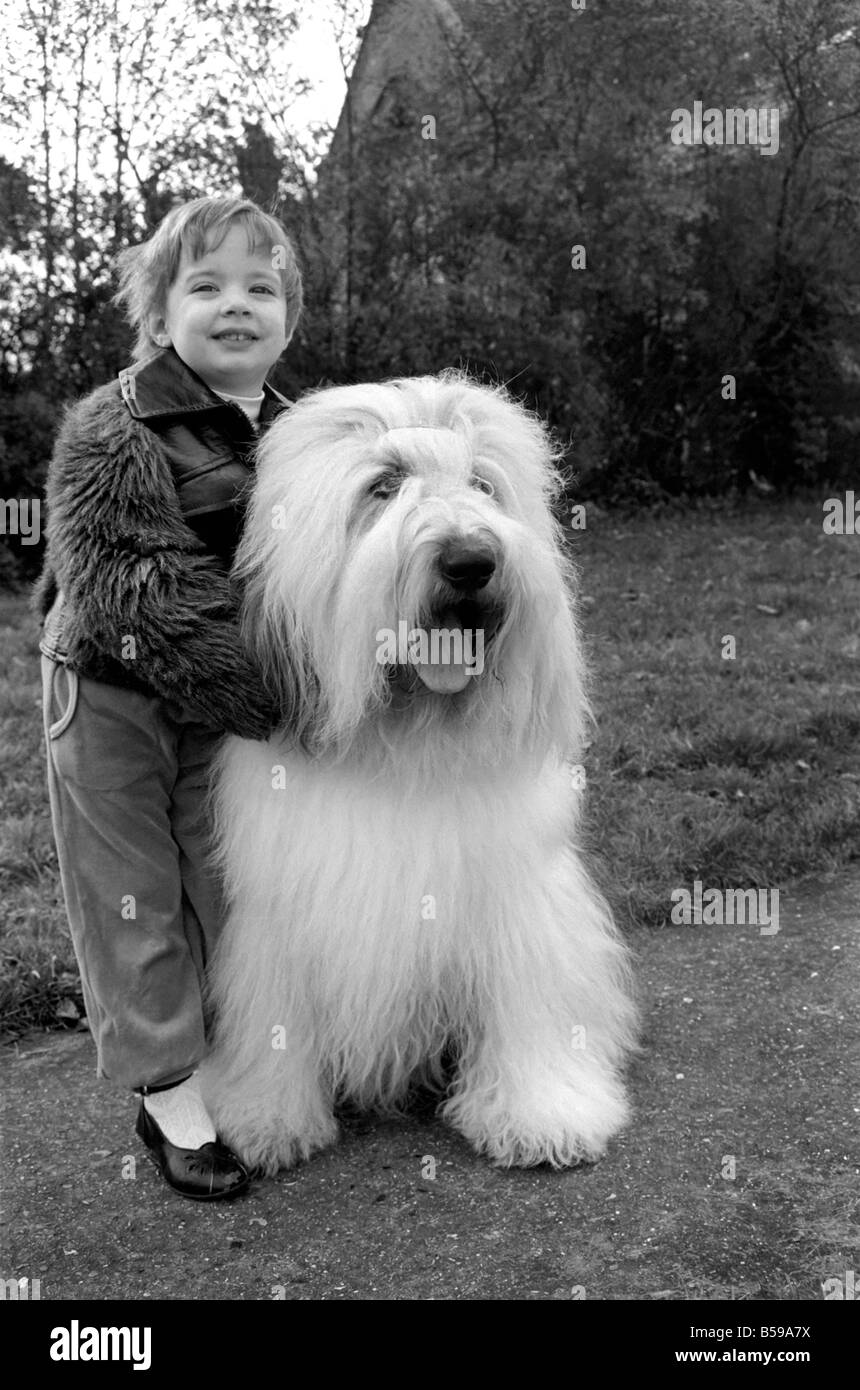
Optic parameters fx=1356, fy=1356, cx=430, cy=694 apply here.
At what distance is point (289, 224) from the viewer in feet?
35.1

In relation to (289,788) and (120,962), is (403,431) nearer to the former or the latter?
(289,788)

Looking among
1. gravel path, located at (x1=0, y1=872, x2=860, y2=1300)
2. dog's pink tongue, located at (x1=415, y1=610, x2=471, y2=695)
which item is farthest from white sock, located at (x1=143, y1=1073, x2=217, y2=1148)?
dog's pink tongue, located at (x1=415, y1=610, x2=471, y2=695)

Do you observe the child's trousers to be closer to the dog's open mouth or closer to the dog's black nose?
the dog's open mouth

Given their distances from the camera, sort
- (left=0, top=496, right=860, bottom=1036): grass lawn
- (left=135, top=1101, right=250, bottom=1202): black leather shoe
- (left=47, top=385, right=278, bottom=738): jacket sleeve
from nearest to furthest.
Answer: (left=47, top=385, right=278, bottom=738): jacket sleeve, (left=135, top=1101, right=250, bottom=1202): black leather shoe, (left=0, top=496, right=860, bottom=1036): grass lawn

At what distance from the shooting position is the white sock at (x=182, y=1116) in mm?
2977

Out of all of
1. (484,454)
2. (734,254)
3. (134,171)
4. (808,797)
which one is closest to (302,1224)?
(484,454)

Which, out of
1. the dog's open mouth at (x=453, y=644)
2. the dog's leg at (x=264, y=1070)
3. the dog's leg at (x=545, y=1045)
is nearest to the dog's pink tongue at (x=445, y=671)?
the dog's open mouth at (x=453, y=644)

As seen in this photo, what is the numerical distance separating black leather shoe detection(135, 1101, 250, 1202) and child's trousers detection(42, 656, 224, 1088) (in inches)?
6.4

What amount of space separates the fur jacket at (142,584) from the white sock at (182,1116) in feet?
2.77

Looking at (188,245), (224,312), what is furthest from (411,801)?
(188,245)

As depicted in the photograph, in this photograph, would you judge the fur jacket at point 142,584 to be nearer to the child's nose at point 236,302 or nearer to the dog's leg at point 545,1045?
the child's nose at point 236,302

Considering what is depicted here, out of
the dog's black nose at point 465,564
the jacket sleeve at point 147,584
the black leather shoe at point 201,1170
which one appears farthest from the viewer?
the black leather shoe at point 201,1170

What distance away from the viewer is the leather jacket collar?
291 centimetres

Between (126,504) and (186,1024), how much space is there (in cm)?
113
